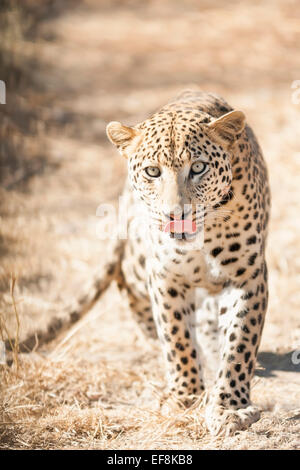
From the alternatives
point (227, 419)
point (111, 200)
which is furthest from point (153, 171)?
point (111, 200)

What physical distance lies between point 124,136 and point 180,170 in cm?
51

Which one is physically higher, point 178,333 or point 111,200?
point 111,200

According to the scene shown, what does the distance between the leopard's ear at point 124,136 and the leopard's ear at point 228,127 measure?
1.40 ft

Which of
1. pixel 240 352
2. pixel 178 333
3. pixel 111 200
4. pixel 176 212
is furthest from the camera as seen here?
pixel 111 200

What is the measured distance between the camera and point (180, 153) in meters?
4.01

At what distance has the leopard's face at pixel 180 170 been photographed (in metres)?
3.99

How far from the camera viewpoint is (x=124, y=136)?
4.36 metres

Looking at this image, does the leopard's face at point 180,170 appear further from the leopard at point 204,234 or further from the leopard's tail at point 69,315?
the leopard's tail at point 69,315

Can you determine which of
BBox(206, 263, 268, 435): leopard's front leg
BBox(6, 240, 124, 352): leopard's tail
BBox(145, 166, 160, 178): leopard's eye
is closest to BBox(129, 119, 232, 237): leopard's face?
BBox(145, 166, 160, 178): leopard's eye

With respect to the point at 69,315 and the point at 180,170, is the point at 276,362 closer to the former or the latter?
the point at 69,315

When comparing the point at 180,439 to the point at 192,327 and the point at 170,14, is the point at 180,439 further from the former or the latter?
the point at 170,14

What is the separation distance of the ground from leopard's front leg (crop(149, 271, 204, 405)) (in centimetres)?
23

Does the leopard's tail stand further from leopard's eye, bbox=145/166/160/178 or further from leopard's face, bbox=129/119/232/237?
leopard's eye, bbox=145/166/160/178
